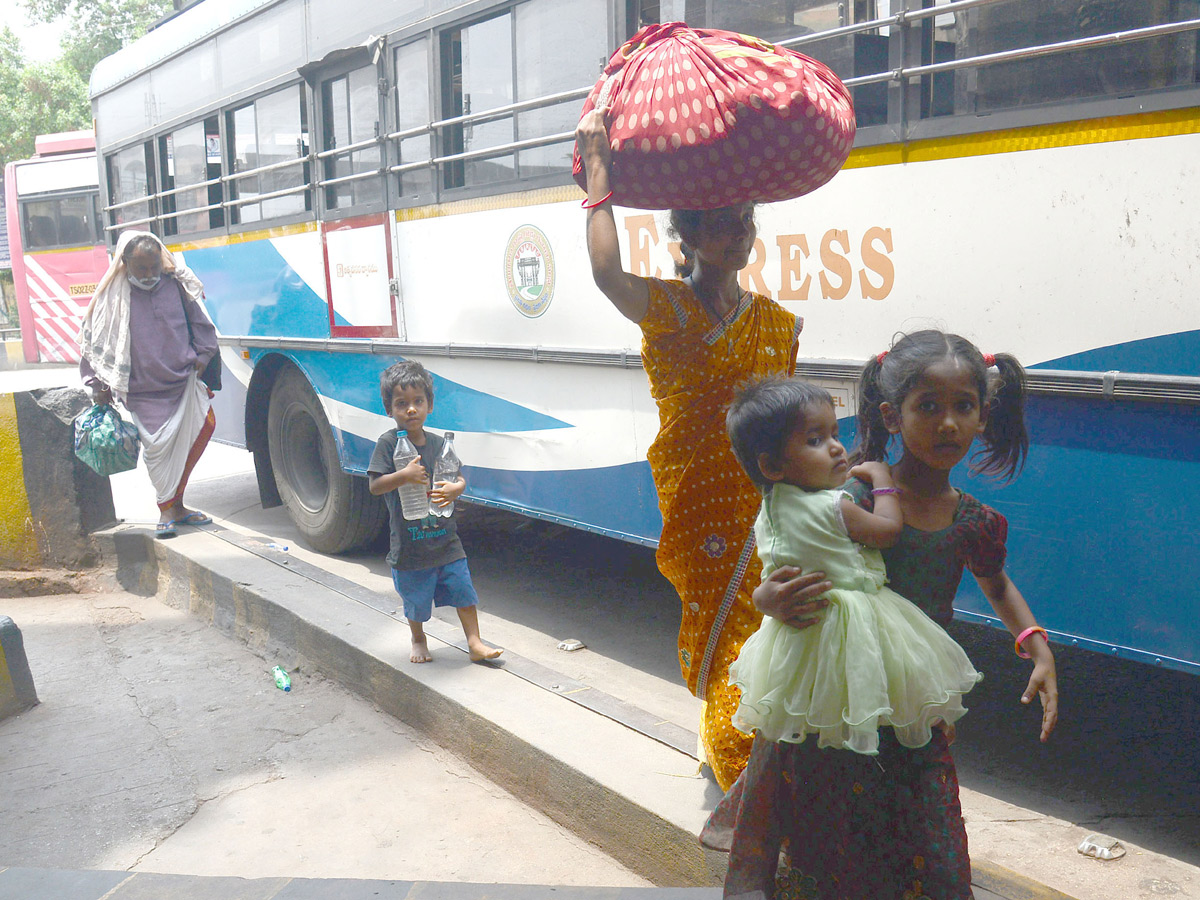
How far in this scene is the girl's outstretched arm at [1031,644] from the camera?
1.67 metres

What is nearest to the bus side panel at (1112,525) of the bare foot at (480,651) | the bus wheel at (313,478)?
the bare foot at (480,651)

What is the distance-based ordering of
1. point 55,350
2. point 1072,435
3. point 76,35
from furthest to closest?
1. point 76,35
2. point 55,350
3. point 1072,435

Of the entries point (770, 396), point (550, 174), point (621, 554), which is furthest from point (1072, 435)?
point (621, 554)

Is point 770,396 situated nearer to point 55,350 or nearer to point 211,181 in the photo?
point 211,181

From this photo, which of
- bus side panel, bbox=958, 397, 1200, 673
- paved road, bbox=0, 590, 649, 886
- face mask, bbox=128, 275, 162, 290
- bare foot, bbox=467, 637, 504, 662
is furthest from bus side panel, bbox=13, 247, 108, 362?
bus side panel, bbox=958, 397, 1200, 673

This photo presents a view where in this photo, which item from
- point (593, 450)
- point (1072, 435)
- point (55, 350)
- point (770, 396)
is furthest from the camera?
point (55, 350)

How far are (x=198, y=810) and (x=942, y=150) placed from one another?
272cm

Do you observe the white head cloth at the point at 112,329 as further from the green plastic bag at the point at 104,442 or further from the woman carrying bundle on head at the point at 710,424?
the woman carrying bundle on head at the point at 710,424

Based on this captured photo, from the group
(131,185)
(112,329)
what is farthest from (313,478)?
(131,185)

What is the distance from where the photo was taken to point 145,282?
5758 millimetres

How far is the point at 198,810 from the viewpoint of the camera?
3205 millimetres

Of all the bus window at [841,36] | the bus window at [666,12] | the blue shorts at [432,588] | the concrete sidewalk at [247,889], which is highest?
the bus window at [666,12]

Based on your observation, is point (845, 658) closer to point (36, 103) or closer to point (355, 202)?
point (355, 202)

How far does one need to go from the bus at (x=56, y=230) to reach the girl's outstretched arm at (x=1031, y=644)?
1871cm
